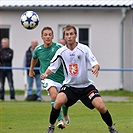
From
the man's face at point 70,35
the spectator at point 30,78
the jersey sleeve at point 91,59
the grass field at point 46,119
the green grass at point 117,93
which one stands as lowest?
the green grass at point 117,93

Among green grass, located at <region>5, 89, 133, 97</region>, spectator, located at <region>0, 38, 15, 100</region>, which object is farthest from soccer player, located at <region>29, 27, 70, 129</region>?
green grass, located at <region>5, 89, 133, 97</region>

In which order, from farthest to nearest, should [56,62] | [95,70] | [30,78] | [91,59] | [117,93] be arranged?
[117,93] → [30,78] → [56,62] → [91,59] → [95,70]

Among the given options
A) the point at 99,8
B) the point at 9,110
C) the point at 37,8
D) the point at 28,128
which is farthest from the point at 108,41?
the point at 28,128

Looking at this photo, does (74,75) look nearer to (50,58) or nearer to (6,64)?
(50,58)

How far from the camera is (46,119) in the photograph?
13.8 meters

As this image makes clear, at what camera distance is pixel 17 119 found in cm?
1378

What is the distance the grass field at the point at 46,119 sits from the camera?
462 inches

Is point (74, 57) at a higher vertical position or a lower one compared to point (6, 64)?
higher

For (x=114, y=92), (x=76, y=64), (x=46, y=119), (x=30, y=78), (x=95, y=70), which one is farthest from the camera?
(x=114, y=92)

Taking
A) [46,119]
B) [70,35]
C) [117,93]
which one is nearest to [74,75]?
[70,35]

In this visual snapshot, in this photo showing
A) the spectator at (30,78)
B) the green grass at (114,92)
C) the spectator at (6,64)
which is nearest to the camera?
the spectator at (30,78)

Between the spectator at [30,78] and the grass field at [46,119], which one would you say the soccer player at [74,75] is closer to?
the grass field at [46,119]

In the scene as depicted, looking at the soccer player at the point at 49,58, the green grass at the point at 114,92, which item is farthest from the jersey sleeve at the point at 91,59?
the green grass at the point at 114,92

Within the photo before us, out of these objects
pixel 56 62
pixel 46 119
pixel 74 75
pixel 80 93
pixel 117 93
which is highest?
pixel 56 62
